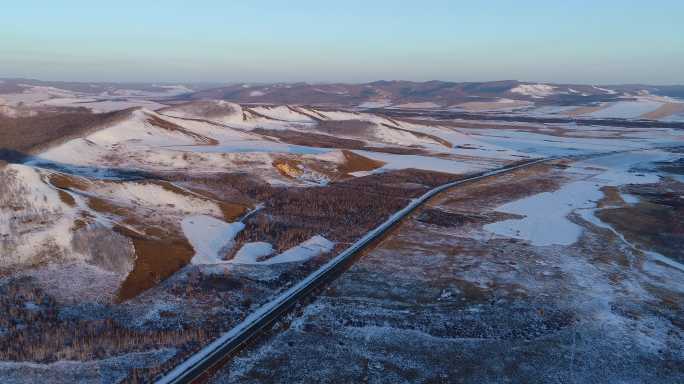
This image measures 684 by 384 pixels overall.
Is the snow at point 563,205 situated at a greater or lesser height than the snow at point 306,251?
lesser

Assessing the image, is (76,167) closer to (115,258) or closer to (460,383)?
(115,258)

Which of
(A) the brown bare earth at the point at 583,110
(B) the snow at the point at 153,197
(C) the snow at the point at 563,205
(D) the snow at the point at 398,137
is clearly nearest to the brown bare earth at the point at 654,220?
(C) the snow at the point at 563,205

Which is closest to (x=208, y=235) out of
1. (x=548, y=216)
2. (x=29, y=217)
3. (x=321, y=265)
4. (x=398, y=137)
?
(x=321, y=265)

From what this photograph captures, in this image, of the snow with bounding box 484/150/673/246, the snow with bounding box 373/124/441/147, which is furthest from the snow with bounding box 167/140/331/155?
the snow with bounding box 484/150/673/246

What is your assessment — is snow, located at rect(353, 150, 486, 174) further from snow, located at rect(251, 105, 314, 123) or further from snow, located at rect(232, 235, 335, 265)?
snow, located at rect(251, 105, 314, 123)

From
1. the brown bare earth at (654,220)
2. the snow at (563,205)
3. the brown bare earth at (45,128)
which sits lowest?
the snow at (563,205)

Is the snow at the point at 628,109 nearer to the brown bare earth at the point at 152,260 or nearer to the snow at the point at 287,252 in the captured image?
the snow at the point at 287,252

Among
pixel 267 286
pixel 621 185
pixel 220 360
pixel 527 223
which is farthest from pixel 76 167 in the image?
pixel 621 185
